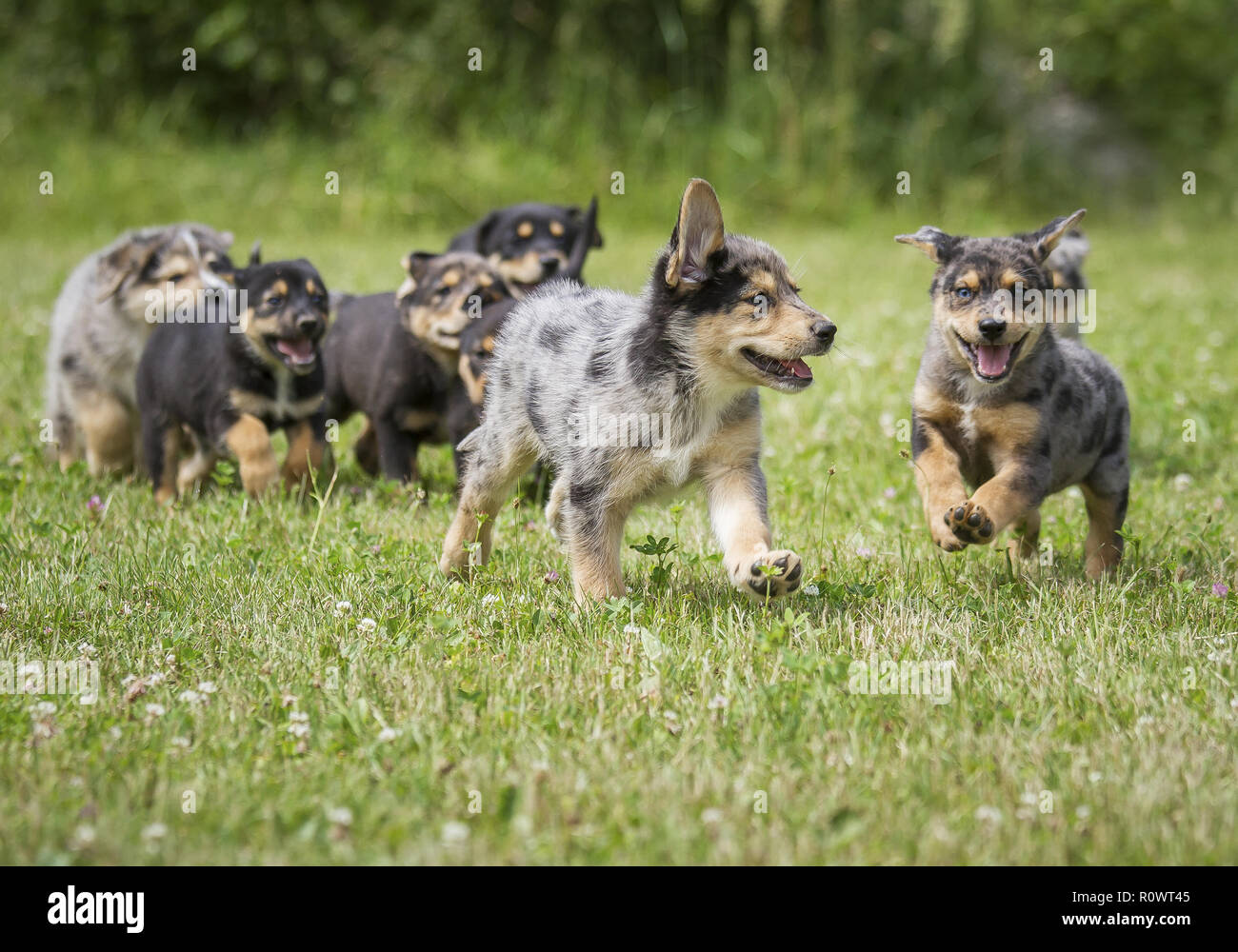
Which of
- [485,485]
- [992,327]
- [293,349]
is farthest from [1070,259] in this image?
[293,349]

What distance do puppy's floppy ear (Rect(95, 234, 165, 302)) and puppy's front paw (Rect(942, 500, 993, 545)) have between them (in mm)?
4351

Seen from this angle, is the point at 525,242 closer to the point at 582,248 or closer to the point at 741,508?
the point at 582,248

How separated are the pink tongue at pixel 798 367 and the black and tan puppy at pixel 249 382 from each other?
2.30 metres

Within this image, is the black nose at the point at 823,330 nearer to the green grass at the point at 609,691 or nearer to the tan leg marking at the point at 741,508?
the tan leg marking at the point at 741,508

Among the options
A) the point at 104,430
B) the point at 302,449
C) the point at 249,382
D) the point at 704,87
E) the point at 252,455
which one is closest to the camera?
the point at 252,455

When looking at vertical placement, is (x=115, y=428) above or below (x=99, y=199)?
below

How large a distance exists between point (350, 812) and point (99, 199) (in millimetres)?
12354

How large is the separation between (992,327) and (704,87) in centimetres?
1137

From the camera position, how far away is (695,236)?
3.70 metres

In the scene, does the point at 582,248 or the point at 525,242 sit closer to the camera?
the point at 582,248

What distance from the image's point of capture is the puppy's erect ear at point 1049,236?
Answer: 422 centimetres

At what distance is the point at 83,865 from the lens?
2488 millimetres
